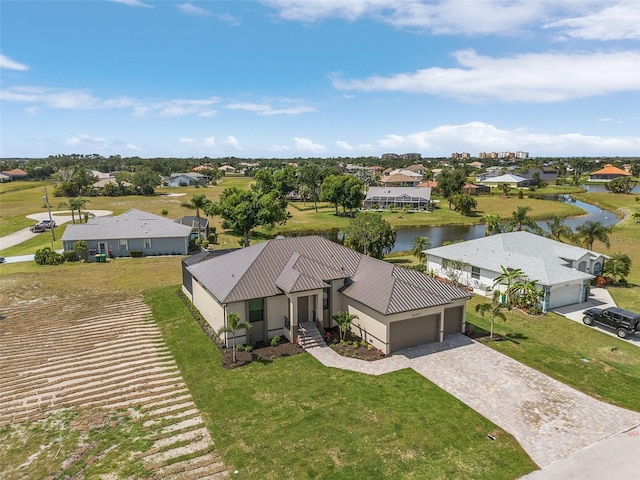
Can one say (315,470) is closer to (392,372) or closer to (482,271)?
(392,372)

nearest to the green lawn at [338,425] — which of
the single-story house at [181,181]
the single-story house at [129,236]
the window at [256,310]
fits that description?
the window at [256,310]

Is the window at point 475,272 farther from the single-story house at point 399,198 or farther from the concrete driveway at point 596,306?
the single-story house at point 399,198

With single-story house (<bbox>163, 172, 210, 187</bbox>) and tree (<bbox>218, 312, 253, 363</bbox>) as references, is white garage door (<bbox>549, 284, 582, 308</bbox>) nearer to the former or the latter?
tree (<bbox>218, 312, 253, 363</bbox>)

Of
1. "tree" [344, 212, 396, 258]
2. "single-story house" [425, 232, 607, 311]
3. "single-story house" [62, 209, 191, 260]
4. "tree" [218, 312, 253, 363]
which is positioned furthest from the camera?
"single-story house" [62, 209, 191, 260]

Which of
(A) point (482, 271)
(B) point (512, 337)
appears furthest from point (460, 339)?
(A) point (482, 271)

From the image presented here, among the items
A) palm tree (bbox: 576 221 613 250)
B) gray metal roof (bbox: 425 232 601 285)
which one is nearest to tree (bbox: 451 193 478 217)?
palm tree (bbox: 576 221 613 250)

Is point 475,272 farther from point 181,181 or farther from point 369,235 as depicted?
point 181,181
